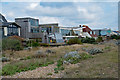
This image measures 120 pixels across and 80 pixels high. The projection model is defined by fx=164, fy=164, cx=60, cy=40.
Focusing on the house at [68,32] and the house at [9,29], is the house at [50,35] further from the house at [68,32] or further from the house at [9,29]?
the house at [9,29]

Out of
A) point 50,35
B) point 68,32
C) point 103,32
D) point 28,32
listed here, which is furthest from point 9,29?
point 103,32

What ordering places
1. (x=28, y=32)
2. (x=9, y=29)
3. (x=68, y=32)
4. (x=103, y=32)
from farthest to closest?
(x=103, y=32) < (x=68, y=32) < (x=28, y=32) < (x=9, y=29)

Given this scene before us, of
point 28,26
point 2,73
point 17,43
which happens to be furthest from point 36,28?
point 2,73

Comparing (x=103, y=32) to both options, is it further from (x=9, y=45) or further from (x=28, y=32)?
(x=9, y=45)

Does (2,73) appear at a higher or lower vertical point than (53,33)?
lower

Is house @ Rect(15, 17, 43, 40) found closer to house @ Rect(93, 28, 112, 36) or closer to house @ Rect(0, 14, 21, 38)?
house @ Rect(0, 14, 21, 38)

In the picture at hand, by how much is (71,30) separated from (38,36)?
1634cm

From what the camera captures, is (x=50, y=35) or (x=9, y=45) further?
(x=50, y=35)

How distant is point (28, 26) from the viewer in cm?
3991

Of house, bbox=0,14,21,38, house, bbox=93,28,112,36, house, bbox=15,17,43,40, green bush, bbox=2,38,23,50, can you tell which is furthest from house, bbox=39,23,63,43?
house, bbox=93,28,112,36

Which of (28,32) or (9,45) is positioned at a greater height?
(28,32)

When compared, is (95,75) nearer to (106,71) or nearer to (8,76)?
(106,71)

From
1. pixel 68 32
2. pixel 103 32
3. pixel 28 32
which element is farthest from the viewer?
pixel 103 32

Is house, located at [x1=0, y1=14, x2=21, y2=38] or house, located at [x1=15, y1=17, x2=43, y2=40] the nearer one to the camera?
house, located at [x1=0, y1=14, x2=21, y2=38]
